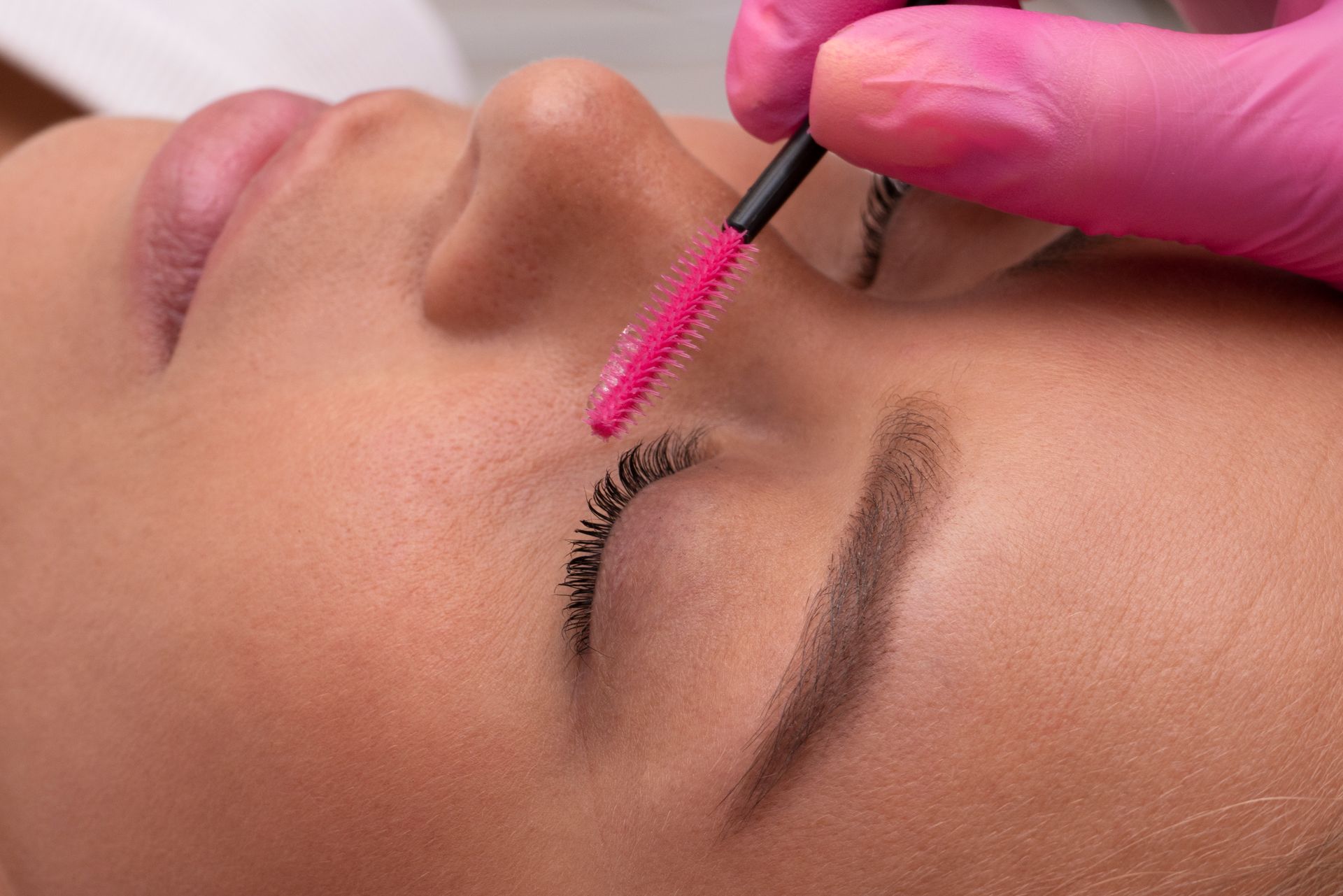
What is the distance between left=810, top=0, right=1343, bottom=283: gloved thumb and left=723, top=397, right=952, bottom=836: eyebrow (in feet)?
0.65

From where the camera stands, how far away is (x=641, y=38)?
1.49 m

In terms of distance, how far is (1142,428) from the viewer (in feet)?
1.54

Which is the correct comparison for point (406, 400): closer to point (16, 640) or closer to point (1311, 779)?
point (16, 640)

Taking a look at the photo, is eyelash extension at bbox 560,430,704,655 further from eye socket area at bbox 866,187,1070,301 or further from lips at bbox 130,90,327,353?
lips at bbox 130,90,327,353

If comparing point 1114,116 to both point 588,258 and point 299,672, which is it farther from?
point 299,672

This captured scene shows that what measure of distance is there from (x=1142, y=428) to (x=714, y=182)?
0.29 meters

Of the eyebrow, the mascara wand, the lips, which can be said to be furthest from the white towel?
the eyebrow

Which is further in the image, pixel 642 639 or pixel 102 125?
pixel 102 125

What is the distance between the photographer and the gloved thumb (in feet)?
1.79

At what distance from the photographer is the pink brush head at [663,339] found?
1.73 ft

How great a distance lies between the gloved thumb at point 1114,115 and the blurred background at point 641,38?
98 cm

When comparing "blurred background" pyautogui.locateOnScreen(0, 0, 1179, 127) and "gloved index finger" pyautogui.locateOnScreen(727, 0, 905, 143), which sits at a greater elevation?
"gloved index finger" pyautogui.locateOnScreen(727, 0, 905, 143)

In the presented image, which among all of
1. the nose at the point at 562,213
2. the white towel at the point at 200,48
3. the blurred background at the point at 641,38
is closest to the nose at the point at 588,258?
the nose at the point at 562,213

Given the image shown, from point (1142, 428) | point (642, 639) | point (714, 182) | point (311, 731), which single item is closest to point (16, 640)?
point (311, 731)
